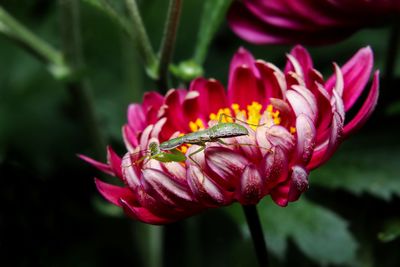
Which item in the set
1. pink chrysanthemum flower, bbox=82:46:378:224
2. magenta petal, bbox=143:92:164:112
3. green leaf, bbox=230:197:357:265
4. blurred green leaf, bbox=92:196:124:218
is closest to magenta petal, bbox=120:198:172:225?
pink chrysanthemum flower, bbox=82:46:378:224

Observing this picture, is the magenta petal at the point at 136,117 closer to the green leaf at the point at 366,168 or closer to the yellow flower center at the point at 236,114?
the yellow flower center at the point at 236,114

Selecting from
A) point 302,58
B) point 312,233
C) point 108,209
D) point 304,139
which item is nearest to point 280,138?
point 304,139

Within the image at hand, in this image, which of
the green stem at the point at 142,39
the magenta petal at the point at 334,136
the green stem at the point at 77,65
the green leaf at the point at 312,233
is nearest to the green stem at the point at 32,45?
the green stem at the point at 77,65

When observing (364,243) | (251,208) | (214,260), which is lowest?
(214,260)

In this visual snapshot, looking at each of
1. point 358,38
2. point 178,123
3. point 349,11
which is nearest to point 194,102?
point 178,123

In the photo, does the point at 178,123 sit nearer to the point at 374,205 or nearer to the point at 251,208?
the point at 251,208

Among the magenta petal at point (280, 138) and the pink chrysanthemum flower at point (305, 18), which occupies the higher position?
the magenta petal at point (280, 138)

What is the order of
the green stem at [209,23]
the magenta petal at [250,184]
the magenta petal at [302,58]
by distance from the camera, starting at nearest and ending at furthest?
1. the magenta petal at [250,184]
2. the magenta petal at [302,58]
3. the green stem at [209,23]
